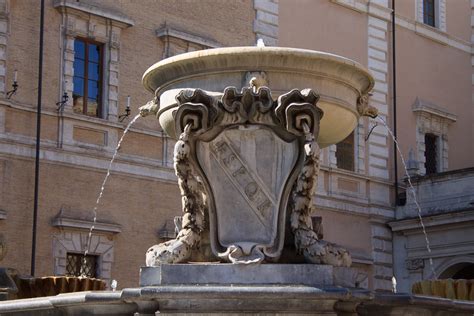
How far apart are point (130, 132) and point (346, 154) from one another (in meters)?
6.22

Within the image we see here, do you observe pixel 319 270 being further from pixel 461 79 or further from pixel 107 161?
pixel 461 79

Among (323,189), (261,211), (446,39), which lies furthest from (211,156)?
(446,39)

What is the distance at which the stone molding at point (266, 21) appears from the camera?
852 inches

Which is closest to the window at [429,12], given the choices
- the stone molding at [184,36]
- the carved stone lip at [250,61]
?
the stone molding at [184,36]

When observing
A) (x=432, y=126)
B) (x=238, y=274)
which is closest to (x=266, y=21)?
(x=432, y=126)

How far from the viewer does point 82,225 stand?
57.3 feet

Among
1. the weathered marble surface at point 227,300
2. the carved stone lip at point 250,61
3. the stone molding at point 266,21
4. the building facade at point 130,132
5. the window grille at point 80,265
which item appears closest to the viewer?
the weathered marble surface at point 227,300

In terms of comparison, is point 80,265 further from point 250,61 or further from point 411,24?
point 250,61

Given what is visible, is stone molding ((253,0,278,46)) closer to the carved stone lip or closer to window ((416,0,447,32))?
window ((416,0,447,32))

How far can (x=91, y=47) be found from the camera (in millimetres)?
18672

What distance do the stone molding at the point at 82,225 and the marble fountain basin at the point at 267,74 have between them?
1028 centimetres

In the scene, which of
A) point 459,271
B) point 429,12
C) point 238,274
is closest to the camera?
point 238,274

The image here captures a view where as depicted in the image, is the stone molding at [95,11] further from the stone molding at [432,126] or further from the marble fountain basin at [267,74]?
the marble fountain basin at [267,74]

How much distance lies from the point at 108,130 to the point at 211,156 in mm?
12105
